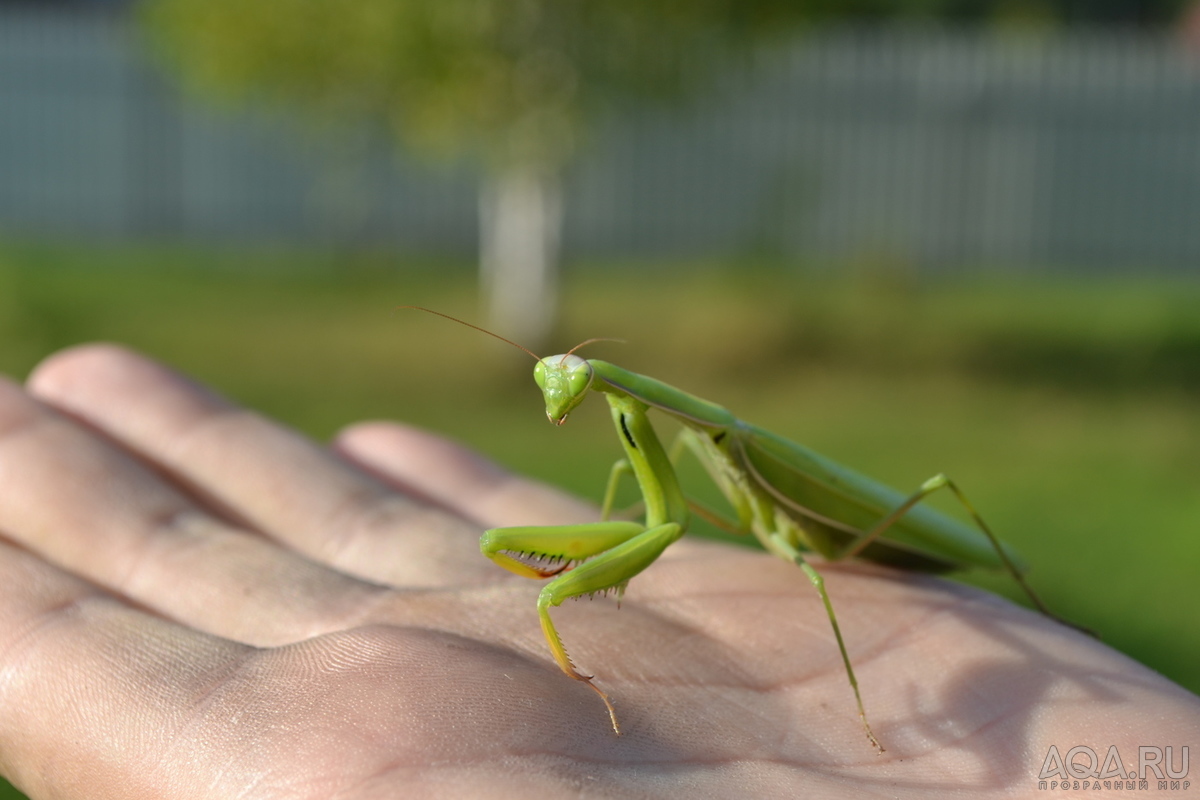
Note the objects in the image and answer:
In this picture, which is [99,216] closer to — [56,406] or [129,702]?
[56,406]

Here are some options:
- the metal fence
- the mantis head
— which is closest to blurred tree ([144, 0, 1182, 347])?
the metal fence

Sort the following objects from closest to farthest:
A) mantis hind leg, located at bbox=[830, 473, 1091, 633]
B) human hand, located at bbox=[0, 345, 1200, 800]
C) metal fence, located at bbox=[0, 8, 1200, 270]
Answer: human hand, located at bbox=[0, 345, 1200, 800]
mantis hind leg, located at bbox=[830, 473, 1091, 633]
metal fence, located at bbox=[0, 8, 1200, 270]

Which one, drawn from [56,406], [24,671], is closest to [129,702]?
[24,671]

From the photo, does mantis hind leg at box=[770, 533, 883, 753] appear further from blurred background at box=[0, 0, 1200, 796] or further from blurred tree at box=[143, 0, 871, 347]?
blurred tree at box=[143, 0, 871, 347]

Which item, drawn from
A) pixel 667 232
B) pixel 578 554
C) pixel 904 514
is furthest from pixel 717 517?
pixel 667 232

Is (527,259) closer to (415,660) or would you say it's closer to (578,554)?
(578,554)
